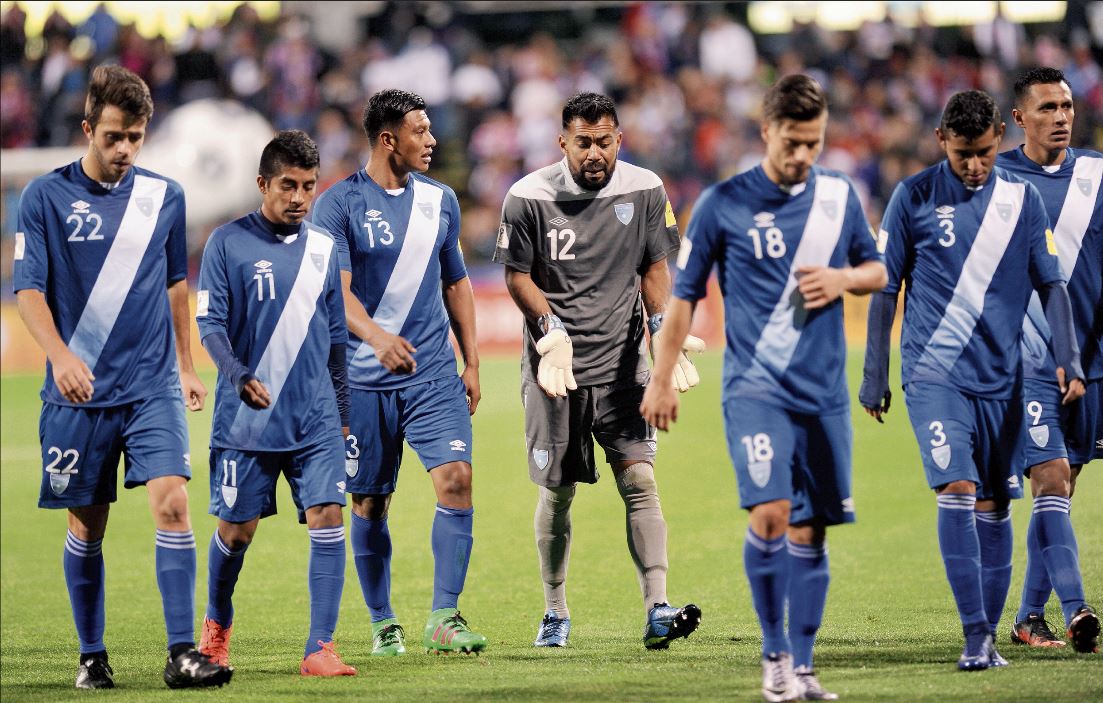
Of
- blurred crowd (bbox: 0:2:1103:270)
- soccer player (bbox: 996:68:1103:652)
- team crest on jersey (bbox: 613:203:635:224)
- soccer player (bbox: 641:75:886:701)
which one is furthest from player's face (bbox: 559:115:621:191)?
blurred crowd (bbox: 0:2:1103:270)

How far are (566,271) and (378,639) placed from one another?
200 cm

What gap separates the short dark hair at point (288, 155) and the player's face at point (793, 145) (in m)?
1.99

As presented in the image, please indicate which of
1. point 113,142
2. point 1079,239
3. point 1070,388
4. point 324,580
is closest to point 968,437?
point 1070,388

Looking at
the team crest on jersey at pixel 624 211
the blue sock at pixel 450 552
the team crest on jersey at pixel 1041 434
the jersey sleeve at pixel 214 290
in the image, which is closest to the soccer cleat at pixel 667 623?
the blue sock at pixel 450 552

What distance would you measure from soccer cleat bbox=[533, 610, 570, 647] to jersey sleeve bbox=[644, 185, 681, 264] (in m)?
1.82

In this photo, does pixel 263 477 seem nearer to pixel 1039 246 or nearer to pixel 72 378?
pixel 72 378

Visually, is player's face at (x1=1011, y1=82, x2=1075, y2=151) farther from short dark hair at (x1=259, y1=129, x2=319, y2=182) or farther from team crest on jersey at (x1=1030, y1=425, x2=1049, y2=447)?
short dark hair at (x1=259, y1=129, x2=319, y2=182)

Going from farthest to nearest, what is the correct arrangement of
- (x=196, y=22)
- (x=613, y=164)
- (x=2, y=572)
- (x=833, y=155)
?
(x=196, y=22) → (x=833, y=155) → (x=2, y=572) → (x=613, y=164)

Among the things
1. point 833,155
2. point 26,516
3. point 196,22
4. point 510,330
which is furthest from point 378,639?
point 196,22

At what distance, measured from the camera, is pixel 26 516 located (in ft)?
42.8

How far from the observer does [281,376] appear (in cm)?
692

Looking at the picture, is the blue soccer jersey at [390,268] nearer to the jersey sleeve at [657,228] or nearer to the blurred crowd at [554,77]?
the jersey sleeve at [657,228]

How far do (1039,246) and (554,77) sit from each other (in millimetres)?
18334

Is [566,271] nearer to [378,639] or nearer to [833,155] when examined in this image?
[378,639]
